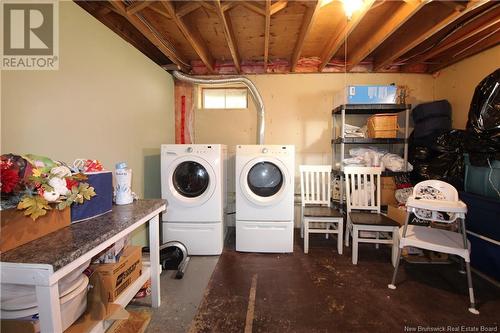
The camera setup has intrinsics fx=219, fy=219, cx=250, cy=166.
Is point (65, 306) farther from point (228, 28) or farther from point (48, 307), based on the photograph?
point (228, 28)

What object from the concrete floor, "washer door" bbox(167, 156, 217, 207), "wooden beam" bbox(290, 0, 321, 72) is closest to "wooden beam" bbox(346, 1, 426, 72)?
"wooden beam" bbox(290, 0, 321, 72)

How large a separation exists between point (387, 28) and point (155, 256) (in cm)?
281

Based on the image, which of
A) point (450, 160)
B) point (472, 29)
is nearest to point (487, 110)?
point (450, 160)

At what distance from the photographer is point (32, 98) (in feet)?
4.22

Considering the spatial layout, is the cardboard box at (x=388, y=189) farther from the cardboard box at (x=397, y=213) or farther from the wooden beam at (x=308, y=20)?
the wooden beam at (x=308, y=20)

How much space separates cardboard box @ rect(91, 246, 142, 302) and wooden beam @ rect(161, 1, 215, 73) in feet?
5.94

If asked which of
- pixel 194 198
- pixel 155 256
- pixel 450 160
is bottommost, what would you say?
pixel 155 256

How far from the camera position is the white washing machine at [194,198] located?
2330mm

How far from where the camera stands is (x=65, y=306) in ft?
3.11

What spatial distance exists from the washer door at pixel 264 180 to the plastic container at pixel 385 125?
50.7 inches

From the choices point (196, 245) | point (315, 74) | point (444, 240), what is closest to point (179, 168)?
point (196, 245)

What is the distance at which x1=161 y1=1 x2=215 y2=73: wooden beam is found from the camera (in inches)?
68.1

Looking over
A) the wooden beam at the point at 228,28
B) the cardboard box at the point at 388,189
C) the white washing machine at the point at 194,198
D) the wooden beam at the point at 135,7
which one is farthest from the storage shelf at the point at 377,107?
the wooden beam at the point at 135,7

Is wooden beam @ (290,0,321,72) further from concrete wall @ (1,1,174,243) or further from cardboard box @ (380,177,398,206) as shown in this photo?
cardboard box @ (380,177,398,206)
